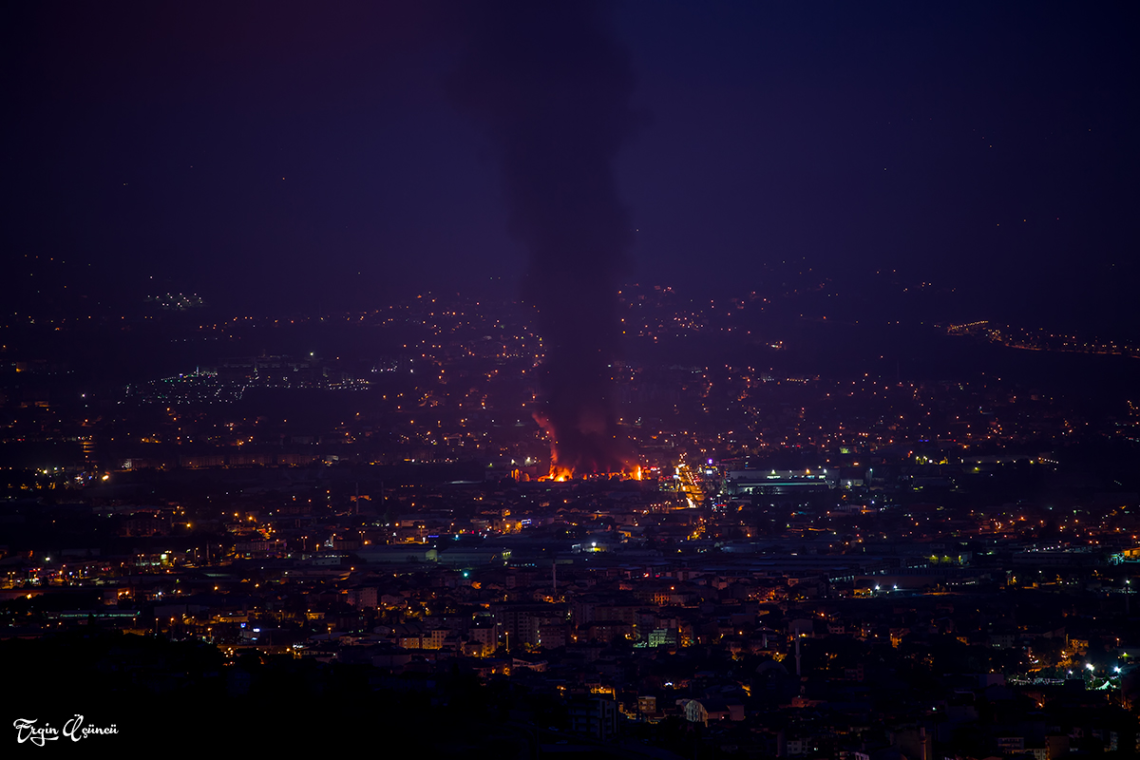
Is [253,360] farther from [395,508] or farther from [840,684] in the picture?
[840,684]

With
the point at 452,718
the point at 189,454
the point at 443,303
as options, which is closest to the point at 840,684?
the point at 452,718

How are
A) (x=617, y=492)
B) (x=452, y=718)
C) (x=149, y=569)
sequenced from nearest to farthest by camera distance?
(x=452, y=718) < (x=149, y=569) < (x=617, y=492)

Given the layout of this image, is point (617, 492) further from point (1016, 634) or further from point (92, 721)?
point (92, 721)

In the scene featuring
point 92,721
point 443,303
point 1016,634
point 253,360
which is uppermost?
point 443,303

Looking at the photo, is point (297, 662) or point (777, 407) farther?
point (777, 407)

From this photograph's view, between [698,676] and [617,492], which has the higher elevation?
[617,492]

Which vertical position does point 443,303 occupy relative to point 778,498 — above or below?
above

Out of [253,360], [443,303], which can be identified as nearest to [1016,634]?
[253,360]

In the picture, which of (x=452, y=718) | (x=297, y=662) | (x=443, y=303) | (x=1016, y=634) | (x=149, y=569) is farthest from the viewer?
(x=443, y=303)

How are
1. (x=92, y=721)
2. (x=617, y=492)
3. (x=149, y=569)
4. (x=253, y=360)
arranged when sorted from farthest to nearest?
(x=253, y=360), (x=617, y=492), (x=149, y=569), (x=92, y=721)
